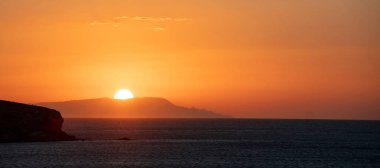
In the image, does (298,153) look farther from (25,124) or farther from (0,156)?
(25,124)

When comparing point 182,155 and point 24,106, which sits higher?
point 24,106

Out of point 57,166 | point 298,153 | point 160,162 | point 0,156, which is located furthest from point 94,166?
point 298,153

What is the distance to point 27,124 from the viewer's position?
156 m

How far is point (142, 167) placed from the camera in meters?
89.6

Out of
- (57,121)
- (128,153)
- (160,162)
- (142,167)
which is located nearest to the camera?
(142,167)

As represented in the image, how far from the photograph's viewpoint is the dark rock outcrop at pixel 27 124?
151375 mm

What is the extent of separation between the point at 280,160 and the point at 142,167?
23.5 m

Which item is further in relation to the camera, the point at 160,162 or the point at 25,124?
the point at 25,124

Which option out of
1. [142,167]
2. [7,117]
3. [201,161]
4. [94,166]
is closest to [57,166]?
[94,166]

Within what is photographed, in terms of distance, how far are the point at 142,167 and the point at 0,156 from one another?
29245mm

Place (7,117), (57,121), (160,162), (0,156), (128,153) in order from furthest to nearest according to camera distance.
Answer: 1. (57,121)
2. (7,117)
3. (128,153)
4. (0,156)
5. (160,162)

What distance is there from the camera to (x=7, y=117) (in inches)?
5989

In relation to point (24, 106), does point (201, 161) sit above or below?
below

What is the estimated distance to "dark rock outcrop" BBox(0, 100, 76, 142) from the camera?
497 feet
